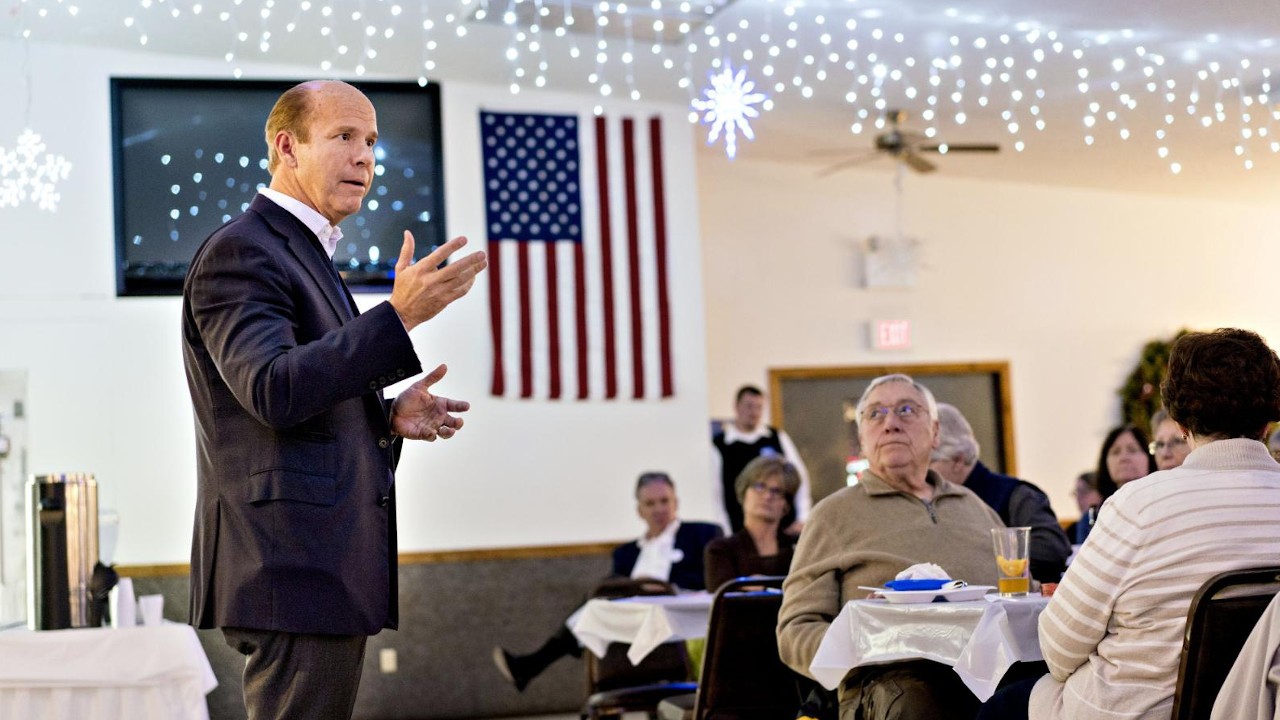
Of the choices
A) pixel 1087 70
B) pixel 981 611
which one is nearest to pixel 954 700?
pixel 981 611

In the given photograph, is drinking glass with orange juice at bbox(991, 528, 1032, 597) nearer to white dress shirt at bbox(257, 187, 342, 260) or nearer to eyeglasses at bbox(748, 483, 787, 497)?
white dress shirt at bbox(257, 187, 342, 260)

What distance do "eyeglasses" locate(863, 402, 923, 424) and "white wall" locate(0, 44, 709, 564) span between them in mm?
4034

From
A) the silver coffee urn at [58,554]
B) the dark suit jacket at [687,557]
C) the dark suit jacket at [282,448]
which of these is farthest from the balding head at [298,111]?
the dark suit jacket at [687,557]

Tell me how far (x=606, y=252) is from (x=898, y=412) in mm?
4273

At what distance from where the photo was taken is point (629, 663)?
5.03 metres

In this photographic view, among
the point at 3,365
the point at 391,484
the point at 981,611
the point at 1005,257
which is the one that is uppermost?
the point at 1005,257

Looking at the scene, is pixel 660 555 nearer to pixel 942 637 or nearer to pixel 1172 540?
pixel 942 637

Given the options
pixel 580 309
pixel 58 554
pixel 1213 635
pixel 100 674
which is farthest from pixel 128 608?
pixel 1213 635

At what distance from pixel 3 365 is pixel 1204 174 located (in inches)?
283

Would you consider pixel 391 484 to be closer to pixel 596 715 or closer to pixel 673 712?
pixel 673 712

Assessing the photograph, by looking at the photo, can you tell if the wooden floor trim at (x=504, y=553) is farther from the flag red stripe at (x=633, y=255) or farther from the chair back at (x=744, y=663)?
the chair back at (x=744, y=663)

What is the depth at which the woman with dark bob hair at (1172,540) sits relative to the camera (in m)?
2.21

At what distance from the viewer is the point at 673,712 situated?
3.94 metres

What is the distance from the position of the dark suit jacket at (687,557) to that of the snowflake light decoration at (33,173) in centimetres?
333
